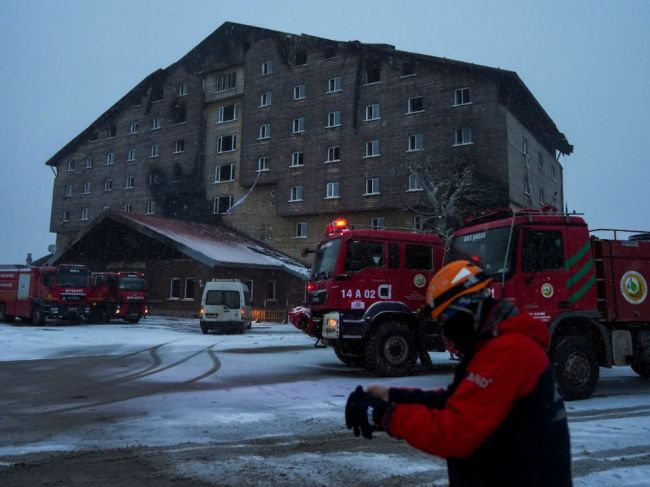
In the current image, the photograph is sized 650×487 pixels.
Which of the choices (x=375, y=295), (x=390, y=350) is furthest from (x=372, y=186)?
(x=390, y=350)

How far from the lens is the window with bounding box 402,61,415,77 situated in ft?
112

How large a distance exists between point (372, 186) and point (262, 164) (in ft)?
31.4

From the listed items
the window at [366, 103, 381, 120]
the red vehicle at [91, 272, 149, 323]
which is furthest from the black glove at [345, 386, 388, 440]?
the window at [366, 103, 381, 120]

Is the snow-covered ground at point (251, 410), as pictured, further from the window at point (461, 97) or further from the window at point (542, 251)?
the window at point (461, 97)

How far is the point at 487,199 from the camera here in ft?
99.1

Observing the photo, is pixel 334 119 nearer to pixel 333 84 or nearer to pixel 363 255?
pixel 333 84

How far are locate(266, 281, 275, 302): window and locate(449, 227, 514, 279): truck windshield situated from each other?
2520cm

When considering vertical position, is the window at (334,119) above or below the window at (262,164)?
above

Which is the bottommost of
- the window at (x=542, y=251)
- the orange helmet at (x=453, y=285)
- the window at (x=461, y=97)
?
the orange helmet at (x=453, y=285)

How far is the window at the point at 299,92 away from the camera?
38656 mm

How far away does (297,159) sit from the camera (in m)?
38.4

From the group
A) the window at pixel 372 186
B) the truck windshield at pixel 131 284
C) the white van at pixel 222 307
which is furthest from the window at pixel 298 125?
the white van at pixel 222 307

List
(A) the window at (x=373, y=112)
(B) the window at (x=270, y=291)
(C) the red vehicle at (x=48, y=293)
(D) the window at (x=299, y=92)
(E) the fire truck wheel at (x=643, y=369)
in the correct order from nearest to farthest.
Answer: (E) the fire truck wheel at (x=643, y=369) → (C) the red vehicle at (x=48, y=293) → (B) the window at (x=270, y=291) → (A) the window at (x=373, y=112) → (D) the window at (x=299, y=92)

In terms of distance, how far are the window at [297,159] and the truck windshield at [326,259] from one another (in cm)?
2661
